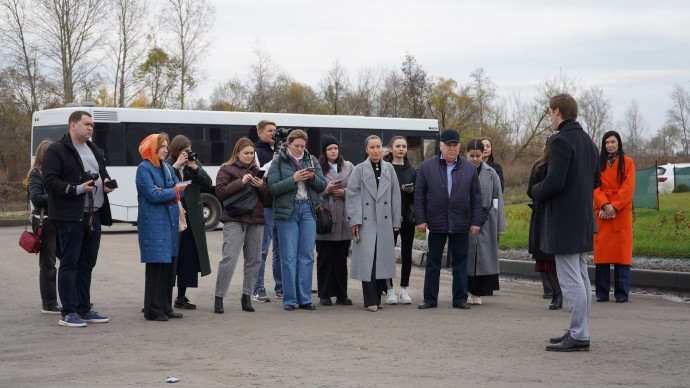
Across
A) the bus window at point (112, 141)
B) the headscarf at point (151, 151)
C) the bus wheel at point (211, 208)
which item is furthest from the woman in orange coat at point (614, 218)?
the bus window at point (112, 141)

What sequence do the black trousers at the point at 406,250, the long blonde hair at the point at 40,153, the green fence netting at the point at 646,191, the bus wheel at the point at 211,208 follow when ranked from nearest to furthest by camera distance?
1. the long blonde hair at the point at 40,153
2. the black trousers at the point at 406,250
3. the bus wheel at the point at 211,208
4. the green fence netting at the point at 646,191

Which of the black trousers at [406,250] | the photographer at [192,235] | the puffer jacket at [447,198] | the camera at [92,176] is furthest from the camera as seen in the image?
the black trousers at [406,250]

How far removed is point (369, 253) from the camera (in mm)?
11109

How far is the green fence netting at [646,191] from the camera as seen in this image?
25.5m

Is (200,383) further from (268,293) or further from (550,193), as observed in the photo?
(268,293)

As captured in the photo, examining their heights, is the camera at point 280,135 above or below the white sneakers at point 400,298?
above

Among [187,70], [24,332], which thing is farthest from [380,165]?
[187,70]

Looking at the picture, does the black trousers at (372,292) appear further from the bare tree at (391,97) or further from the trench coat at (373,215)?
the bare tree at (391,97)

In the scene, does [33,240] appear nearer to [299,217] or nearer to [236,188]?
[236,188]

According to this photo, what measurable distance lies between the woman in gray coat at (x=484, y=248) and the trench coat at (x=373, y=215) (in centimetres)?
97

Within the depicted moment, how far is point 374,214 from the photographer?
11.3m

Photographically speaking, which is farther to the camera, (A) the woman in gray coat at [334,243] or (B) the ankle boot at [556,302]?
(A) the woman in gray coat at [334,243]

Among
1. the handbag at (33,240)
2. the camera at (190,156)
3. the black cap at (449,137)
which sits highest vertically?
the black cap at (449,137)

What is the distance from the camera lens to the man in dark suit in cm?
796
